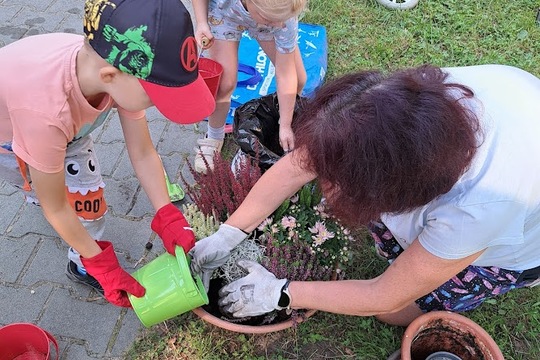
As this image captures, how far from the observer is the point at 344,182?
1320 mm

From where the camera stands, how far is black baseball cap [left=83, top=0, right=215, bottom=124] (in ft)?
4.18

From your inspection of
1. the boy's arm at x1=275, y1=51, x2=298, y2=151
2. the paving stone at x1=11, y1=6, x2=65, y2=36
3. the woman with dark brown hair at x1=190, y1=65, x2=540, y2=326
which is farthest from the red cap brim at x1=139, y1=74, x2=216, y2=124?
the paving stone at x1=11, y1=6, x2=65, y2=36

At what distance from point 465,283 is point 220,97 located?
5.07 feet

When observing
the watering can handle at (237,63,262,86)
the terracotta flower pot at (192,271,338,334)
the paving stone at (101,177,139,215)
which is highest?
the watering can handle at (237,63,262,86)

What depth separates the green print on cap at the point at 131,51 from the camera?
50.1 inches

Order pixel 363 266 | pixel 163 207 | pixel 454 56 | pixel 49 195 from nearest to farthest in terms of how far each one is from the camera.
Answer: pixel 49 195
pixel 163 207
pixel 363 266
pixel 454 56

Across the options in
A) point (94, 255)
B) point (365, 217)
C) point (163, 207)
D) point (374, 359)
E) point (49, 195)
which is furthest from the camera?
point (374, 359)

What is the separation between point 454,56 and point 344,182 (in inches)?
108

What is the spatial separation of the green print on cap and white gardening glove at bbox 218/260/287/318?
92cm

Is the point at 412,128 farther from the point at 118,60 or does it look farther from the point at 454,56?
the point at 454,56

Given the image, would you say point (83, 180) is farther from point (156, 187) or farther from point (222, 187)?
point (222, 187)

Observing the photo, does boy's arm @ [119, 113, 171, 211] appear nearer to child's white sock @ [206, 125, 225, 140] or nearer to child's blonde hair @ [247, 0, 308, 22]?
child's blonde hair @ [247, 0, 308, 22]

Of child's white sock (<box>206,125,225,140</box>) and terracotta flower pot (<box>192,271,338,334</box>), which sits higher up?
terracotta flower pot (<box>192,271,338,334</box>)

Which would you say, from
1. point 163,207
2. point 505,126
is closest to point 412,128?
point 505,126
